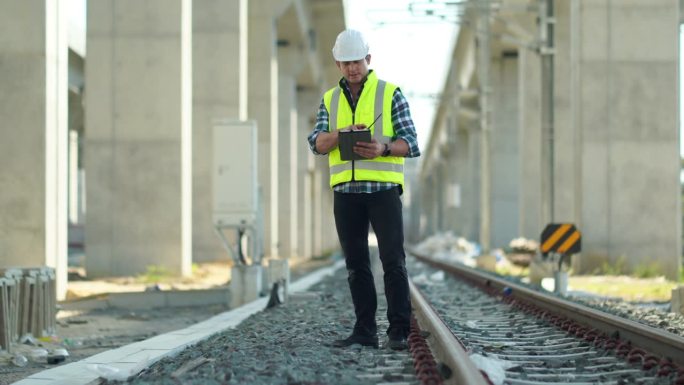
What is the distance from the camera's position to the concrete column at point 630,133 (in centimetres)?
2242

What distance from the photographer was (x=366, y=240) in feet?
22.3

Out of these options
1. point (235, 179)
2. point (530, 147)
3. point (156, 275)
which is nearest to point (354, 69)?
point (235, 179)

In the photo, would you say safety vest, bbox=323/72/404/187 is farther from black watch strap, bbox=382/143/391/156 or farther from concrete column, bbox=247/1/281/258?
concrete column, bbox=247/1/281/258

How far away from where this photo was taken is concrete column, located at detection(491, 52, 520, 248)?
49.2 metres

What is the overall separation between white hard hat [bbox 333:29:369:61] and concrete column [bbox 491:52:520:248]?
4191cm

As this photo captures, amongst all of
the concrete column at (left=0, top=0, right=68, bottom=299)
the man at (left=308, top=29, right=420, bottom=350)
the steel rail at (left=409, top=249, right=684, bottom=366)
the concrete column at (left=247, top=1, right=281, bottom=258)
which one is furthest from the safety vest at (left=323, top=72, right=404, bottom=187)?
the concrete column at (left=247, top=1, right=281, bottom=258)

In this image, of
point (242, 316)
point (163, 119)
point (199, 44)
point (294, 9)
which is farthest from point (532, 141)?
point (242, 316)

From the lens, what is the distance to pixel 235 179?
15.8 meters

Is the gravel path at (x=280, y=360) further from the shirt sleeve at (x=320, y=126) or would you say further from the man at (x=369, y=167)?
the shirt sleeve at (x=320, y=126)

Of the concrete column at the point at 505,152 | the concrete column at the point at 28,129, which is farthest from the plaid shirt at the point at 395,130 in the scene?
the concrete column at the point at 505,152

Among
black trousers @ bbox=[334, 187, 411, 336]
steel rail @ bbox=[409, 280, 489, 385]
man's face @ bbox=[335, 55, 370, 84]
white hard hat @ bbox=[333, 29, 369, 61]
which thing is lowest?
steel rail @ bbox=[409, 280, 489, 385]

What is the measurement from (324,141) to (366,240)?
2.47 feet

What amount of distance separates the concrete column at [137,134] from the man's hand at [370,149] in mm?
16312

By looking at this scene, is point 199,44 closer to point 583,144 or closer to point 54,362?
point 583,144
